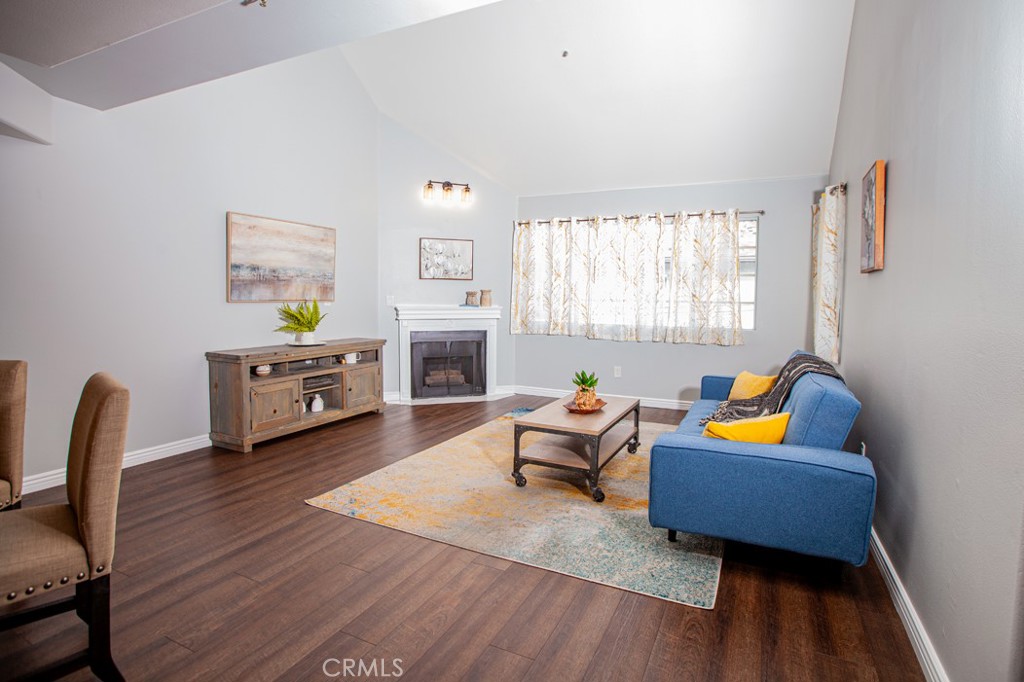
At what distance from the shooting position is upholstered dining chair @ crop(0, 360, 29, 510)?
6.57 ft

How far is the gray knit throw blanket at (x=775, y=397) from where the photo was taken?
300 centimetres

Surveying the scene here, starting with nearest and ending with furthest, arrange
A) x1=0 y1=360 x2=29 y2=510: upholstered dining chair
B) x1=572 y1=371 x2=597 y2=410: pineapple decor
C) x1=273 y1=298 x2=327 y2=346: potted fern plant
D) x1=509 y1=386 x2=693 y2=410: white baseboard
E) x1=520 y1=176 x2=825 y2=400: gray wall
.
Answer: x1=0 y1=360 x2=29 y2=510: upholstered dining chair, x1=572 y1=371 x2=597 y2=410: pineapple decor, x1=273 y1=298 x2=327 y2=346: potted fern plant, x1=520 y1=176 x2=825 y2=400: gray wall, x1=509 y1=386 x2=693 y2=410: white baseboard

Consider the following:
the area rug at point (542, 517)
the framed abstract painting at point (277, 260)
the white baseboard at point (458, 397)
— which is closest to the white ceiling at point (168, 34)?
the framed abstract painting at point (277, 260)

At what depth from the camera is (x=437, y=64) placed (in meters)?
4.79

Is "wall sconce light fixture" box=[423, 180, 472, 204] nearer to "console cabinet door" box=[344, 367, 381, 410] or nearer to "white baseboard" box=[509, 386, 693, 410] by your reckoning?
"console cabinet door" box=[344, 367, 381, 410]

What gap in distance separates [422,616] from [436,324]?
4.26 metres

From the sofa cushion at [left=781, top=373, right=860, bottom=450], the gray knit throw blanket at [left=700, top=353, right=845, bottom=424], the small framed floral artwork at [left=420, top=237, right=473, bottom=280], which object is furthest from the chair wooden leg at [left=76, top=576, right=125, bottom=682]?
the small framed floral artwork at [left=420, top=237, right=473, bottom=280]

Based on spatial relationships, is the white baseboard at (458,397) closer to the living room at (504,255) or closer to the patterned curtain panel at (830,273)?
the living room at (504,255)

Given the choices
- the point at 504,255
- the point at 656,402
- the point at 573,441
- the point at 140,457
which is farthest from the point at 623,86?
the point at 140,457

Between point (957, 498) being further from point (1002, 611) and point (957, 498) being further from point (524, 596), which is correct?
point (524, 596)

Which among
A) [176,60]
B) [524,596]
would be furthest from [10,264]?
[524,596]

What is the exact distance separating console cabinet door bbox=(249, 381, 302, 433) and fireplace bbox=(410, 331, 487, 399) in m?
1.70

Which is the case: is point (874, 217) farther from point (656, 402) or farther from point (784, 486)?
point (656, 402)

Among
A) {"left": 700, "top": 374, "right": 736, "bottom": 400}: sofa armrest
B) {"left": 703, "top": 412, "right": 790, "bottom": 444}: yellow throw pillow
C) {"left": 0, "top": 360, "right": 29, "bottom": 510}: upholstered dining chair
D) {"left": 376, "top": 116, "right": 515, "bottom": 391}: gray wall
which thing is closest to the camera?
{"left": 0, "top": 360, "right": 29, "bottom": 510}: upholstered dining chair
